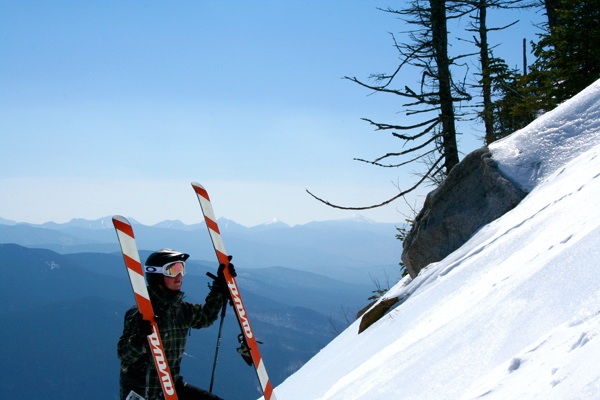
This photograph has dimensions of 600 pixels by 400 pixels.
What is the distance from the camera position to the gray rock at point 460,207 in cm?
894

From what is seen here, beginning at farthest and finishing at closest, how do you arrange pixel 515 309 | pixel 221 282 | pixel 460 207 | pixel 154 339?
pixel 460 207 → pixel 221 282 → pixel 154 339 → pixel 515 309

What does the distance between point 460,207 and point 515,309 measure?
5.78 m

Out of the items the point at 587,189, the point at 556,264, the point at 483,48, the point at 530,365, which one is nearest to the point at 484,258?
the point at 587,189

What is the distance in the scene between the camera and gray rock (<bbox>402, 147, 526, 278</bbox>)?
8938 millimetres

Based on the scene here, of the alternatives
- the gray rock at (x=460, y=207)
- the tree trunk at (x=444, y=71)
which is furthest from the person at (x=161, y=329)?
the tree trunk at (x=444, y=71)

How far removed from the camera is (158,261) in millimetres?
4773

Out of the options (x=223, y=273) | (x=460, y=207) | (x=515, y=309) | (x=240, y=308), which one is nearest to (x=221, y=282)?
(x=223, y=273)

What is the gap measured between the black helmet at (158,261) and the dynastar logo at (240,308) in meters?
0.96

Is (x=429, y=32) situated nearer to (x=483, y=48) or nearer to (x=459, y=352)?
(x=483, y=48)

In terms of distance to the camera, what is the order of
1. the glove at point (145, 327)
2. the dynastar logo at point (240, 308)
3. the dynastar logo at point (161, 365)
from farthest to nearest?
1. the dynastar logo at point (240, 308)
2. the dynastar logo at point (161, 365)
3. the glove at point (145, 327)

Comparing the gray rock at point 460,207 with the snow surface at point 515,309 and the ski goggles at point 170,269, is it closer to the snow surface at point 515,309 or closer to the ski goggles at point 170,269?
the snow surface at point 515,309

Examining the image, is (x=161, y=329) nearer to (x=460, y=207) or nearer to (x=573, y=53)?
(x=460, y=207)

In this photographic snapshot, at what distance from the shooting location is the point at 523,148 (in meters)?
9.05

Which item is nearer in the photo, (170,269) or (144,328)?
(144,328)
